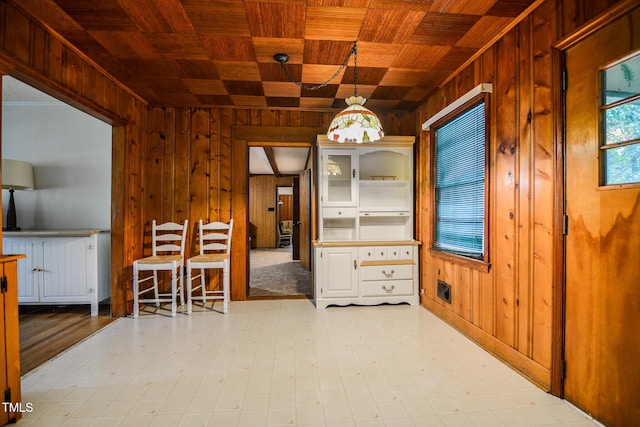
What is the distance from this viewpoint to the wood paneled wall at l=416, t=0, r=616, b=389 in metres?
1.83

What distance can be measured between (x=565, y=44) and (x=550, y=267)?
1355mm

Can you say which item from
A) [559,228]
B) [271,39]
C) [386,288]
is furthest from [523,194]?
[271,39]

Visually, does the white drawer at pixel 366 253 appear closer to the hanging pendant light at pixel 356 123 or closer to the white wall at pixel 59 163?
the hanging pendant light at pixel 356 123

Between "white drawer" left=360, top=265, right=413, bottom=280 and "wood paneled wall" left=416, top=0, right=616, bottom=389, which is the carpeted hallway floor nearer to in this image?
"white drawer" left=360, top=265, right=413, bottom=280

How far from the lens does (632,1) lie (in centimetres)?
139

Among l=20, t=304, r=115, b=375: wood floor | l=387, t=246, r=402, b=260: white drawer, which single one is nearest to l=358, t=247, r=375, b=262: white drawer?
l=387, t=246, r=402, b=260: white drawer

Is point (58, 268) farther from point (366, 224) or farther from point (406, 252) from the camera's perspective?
point (406, 252)

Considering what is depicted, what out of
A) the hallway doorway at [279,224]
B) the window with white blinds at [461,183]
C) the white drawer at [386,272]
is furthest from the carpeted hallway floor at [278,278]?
the window with white blinds at [461,183]

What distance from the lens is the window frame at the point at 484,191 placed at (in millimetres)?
2443

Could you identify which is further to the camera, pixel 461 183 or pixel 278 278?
pixel 278 278

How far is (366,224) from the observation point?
397cm

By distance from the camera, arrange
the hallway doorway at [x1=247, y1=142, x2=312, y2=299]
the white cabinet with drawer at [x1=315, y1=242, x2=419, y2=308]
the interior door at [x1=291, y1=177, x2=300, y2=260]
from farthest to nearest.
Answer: the interior door at [x1=291, y1=177, x2=300, y2=260] → the hallway doorway at [x1=247, y1=142, x2=312, y2=299] → the white cabinet with drawer at [x1=315, y1=242, x2=419, y2=308]

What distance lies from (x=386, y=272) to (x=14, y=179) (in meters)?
4.45

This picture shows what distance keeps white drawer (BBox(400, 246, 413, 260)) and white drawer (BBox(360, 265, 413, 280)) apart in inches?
4.3
